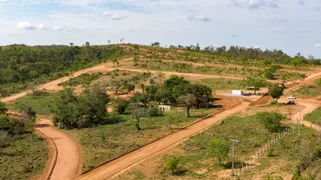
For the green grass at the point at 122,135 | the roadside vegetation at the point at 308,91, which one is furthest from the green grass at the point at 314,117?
the green grass at the point at 122,135

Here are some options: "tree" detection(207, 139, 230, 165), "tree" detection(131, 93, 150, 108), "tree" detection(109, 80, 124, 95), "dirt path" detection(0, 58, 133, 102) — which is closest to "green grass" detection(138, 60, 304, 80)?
"dirt path" detection(0, 58, 133, 102)

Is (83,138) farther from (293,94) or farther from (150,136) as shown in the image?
(293,94)

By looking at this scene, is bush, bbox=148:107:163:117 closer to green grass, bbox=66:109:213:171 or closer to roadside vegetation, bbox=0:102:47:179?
green grass, bbox=66:109:213:171

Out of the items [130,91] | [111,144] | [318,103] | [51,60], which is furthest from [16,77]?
[318,103]

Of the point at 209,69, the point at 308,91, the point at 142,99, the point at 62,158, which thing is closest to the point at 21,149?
the point at 62,158

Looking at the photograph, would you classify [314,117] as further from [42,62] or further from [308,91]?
[42,62]

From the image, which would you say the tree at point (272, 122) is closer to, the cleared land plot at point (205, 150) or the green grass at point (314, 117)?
the cleared land plot at point (205, 150)
